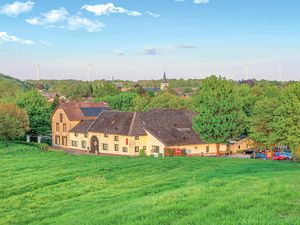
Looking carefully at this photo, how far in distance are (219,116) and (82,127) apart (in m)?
27.2

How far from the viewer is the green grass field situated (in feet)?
40.8

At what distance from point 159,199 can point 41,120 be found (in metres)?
69.0

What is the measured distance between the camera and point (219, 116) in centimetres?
5578

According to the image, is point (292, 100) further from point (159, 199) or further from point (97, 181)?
point (159, 199)

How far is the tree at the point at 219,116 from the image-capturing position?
56.0m

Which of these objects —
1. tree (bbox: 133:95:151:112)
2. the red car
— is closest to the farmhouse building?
the red car

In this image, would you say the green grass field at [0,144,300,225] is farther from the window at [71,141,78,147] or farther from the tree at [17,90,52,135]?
the tree at [17,90,52,135]

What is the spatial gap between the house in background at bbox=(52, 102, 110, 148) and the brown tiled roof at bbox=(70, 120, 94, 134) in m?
1.25

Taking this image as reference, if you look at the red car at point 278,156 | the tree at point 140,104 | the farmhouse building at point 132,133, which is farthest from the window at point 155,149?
the tree at point 140,104

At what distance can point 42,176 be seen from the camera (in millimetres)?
26609

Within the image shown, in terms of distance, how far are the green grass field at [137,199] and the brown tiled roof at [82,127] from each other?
41.7 m

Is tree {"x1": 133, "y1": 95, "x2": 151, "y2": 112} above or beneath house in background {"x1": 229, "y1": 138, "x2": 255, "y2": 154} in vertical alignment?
above

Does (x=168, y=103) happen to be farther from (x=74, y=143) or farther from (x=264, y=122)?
(x=264, y=122)

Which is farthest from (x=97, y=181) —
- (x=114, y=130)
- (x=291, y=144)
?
(x=114, y=130)
